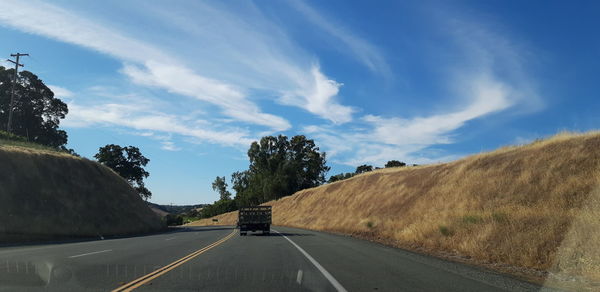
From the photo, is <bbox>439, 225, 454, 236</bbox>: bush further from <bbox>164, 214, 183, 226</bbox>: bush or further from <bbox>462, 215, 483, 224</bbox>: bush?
<bbox>164, 214, 183, 226</bbox>: bush

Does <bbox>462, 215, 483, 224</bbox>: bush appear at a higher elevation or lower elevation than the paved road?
higher

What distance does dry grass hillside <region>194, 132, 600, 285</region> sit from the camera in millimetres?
11742

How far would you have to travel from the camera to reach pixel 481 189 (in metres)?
23.6

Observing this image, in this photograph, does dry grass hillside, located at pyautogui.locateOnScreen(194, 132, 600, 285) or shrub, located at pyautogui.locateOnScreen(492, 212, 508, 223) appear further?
shrub, located at pyautogui.locateOnScreen(492, 212, 508, 223)

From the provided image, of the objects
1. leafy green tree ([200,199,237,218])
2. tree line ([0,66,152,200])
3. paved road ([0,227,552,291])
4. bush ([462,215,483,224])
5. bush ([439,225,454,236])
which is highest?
tree line ([0,66,152,200])

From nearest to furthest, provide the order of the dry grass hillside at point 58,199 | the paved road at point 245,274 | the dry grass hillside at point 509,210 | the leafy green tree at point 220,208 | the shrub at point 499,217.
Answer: the paved road at point 245,274 → the dry grass hillside at point 509,210 → the shrub at point 499,217 → the dry grass hillside at point 58,199 → the leafy green tree at point 220,208

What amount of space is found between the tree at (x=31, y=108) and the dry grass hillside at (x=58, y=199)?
26.6 m

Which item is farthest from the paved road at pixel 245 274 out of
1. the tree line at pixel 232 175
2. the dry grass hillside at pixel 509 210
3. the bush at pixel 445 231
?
the tree line at pixel 232 175

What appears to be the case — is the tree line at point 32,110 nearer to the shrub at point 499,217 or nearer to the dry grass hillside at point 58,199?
the dry grass hillside at point 58,199

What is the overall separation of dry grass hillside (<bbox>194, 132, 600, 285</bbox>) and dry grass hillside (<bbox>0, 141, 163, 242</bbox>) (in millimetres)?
21365

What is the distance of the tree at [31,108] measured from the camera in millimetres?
62094

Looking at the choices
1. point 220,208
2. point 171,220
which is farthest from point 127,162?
point 220,208

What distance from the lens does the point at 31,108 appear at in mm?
66312

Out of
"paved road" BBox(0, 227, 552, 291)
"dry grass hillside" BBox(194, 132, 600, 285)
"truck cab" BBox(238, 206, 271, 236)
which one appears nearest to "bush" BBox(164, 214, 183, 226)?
"truck cab" BBox(238, 206, 271, 236)
